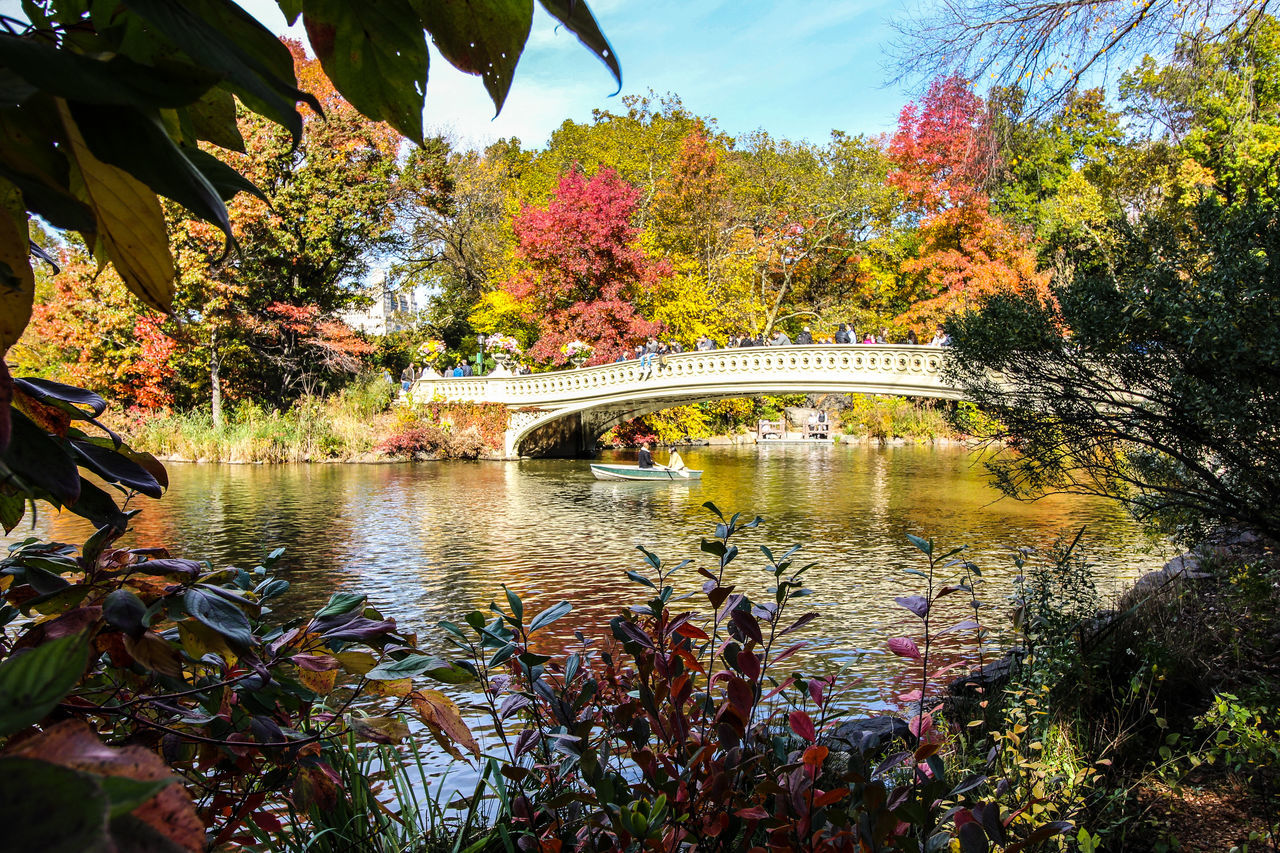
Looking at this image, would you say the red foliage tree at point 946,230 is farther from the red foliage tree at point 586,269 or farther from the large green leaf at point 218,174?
the large green leaf at point 218,174

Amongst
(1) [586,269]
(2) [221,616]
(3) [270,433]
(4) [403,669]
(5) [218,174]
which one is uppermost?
(1) [586,269]

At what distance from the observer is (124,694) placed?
1438 mm

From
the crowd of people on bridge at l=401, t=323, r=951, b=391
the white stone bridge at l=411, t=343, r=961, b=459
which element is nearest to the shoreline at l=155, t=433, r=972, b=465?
the white stone bridge at l=411, t=343, r=961, b=459

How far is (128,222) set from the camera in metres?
0.49

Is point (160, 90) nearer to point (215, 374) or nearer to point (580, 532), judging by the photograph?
point (580, 532)

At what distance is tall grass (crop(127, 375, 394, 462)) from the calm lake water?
1.21 metres

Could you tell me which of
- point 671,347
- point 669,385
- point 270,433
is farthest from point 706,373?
point 270,433

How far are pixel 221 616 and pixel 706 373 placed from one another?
66.0 ft

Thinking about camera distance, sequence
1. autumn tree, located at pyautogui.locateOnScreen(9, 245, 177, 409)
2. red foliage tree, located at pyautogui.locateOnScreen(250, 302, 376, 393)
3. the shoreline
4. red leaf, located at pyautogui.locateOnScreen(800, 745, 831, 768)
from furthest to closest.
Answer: red foliage tree, located at pyautogui.locateOnScreen(250, 302, 376, 393) < autumn tree, located at pyautogui.locateOnScreen(9, 245, 177, 409) < the shoreline < red leaf, located at pyautogui.locateOnScreen(800, 745, 831, 768)

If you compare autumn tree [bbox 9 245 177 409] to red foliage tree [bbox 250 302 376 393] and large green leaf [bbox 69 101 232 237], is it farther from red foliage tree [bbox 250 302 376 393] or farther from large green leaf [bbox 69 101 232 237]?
large green leaf [bbox 69 101 232 237]

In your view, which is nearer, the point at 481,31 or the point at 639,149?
the point at 481,31

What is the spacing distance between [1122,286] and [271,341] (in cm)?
2303

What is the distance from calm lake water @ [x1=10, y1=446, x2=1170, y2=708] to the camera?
25.6 feet

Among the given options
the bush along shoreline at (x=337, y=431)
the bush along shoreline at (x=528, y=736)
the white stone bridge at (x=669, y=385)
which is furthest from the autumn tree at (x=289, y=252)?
the bush along shoreline at (x=528, y=736)
